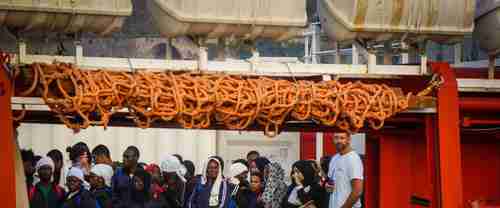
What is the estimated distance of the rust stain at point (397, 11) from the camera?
6.55m

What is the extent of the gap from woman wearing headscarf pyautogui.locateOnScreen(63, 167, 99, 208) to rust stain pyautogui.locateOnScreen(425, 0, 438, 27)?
5084 millimetres

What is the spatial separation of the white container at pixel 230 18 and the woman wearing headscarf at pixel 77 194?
4974 millimetres

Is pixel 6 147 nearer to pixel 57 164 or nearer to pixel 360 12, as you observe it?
pixel 360 12

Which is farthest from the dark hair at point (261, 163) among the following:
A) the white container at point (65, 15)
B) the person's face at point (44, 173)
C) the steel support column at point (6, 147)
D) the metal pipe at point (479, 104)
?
the steel support column at point (6, 147)

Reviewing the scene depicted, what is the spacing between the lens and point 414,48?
6.83m

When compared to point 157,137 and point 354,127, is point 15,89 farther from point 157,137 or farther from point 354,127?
point 157,137

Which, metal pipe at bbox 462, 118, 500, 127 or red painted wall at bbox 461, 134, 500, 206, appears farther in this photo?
red painted wall at bbox 461, 134, 500, 206

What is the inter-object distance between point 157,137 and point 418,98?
10656 mm

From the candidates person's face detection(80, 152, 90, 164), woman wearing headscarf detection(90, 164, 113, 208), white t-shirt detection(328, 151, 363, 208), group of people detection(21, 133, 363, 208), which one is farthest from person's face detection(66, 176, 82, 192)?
white t-shirt detection(328, 151, 363, 208)

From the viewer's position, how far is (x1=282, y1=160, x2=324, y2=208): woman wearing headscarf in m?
11.0

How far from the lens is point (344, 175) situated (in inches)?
366

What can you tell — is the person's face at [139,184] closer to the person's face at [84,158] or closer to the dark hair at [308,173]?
the dark hair at [308,173]

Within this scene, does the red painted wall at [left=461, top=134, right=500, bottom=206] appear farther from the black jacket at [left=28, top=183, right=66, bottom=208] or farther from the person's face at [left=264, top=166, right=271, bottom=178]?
the black jacket at [left=28, top=183, right=66, bottom=208]

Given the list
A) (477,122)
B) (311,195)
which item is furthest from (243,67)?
(311,195)
